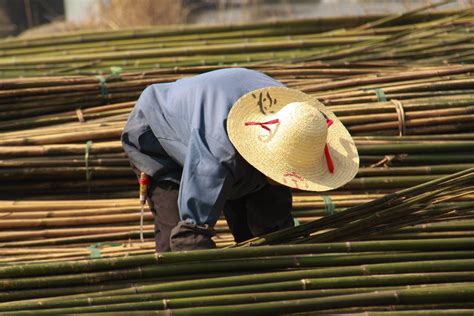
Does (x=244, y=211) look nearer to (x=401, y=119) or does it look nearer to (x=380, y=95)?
(x=401, y=119)

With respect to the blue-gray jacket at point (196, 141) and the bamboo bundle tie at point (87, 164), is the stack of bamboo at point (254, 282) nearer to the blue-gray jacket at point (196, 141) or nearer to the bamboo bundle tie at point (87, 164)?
the blue-gray jacket at point (196, 141)

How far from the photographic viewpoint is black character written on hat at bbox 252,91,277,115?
2549 mm

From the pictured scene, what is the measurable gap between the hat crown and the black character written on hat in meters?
0.07

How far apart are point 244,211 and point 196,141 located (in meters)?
0.59

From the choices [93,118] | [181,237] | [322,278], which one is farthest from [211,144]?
[93,118]

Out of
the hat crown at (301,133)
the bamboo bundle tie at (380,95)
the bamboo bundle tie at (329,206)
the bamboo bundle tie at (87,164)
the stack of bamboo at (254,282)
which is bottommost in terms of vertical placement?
the bamboo bundle tie at (329,206)

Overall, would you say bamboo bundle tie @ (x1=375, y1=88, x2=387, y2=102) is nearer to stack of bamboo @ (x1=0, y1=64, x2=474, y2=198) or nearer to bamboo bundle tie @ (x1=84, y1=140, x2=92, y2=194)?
stack of bamboo @ (x1=0, y1=64, x2=474, y2=198)

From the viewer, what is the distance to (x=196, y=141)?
248 cm

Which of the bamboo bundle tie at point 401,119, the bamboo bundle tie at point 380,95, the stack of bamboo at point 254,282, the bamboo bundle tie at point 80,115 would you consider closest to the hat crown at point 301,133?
the stack of bamboo at point 254,282

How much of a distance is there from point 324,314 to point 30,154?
68.6 inches

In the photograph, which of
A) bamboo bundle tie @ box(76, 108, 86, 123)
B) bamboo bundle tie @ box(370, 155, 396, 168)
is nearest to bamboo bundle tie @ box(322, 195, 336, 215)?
bamboo bundle tie @ box(370, 155, 396, 168)

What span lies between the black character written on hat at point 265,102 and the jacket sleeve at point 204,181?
183mm

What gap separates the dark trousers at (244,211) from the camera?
2822mm

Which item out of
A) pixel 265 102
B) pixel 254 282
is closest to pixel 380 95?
pixel 265 102
